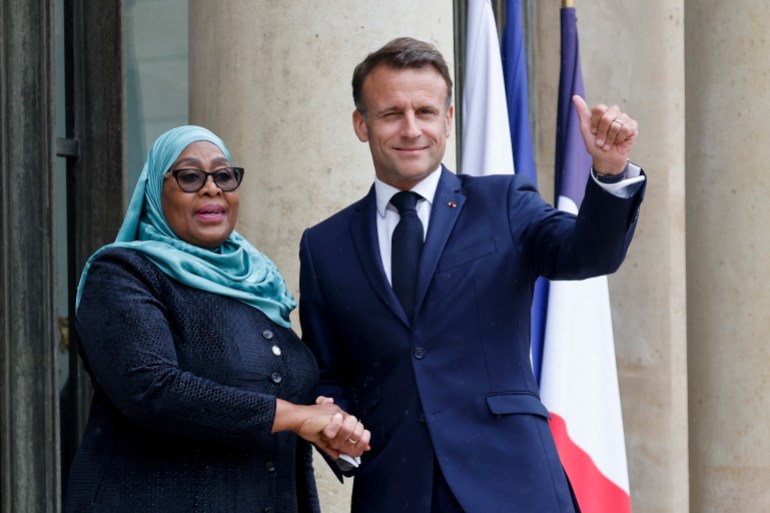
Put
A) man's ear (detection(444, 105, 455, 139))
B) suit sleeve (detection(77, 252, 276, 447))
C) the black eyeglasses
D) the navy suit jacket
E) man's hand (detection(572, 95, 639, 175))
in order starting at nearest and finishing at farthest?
man's hand (detection(572, 95, 639, 175)), suit sleeve (detection(77, 252, 276, 447)), the navy suit jacket, the black eyeglasses, man's ear (detection(444, 105, 455, 139))

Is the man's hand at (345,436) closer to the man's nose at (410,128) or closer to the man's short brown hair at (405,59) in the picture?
the man's nose at (410,128)

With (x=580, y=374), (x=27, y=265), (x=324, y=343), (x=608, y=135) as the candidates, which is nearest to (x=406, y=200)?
(x=324, y=343)

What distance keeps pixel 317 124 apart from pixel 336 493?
1.24 meters

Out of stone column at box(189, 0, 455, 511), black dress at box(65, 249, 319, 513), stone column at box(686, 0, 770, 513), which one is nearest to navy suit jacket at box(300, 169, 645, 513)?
black dress at box(65, 249, 319, 513)

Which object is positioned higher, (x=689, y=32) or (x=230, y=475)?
(x=689, y=32)

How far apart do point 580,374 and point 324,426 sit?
8.92 feet

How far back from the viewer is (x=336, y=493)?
4789 millimetres

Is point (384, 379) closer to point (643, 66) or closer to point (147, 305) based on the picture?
point (147, 305)

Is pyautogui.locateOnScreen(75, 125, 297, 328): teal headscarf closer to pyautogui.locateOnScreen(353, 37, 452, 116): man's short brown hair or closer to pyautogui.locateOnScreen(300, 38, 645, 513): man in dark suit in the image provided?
pyautogui.locateOnScreen(300, 38, 645, 513): man in dark suit

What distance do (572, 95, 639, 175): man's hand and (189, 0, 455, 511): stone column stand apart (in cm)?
166

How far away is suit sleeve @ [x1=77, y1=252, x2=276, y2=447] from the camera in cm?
331

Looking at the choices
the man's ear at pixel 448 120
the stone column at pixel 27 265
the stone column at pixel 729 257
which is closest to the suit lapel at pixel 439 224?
the man's ear at pixel 448 120

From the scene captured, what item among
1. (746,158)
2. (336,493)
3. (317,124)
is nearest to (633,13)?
(746,158)

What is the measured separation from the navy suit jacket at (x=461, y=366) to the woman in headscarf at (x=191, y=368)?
0.16 metres
